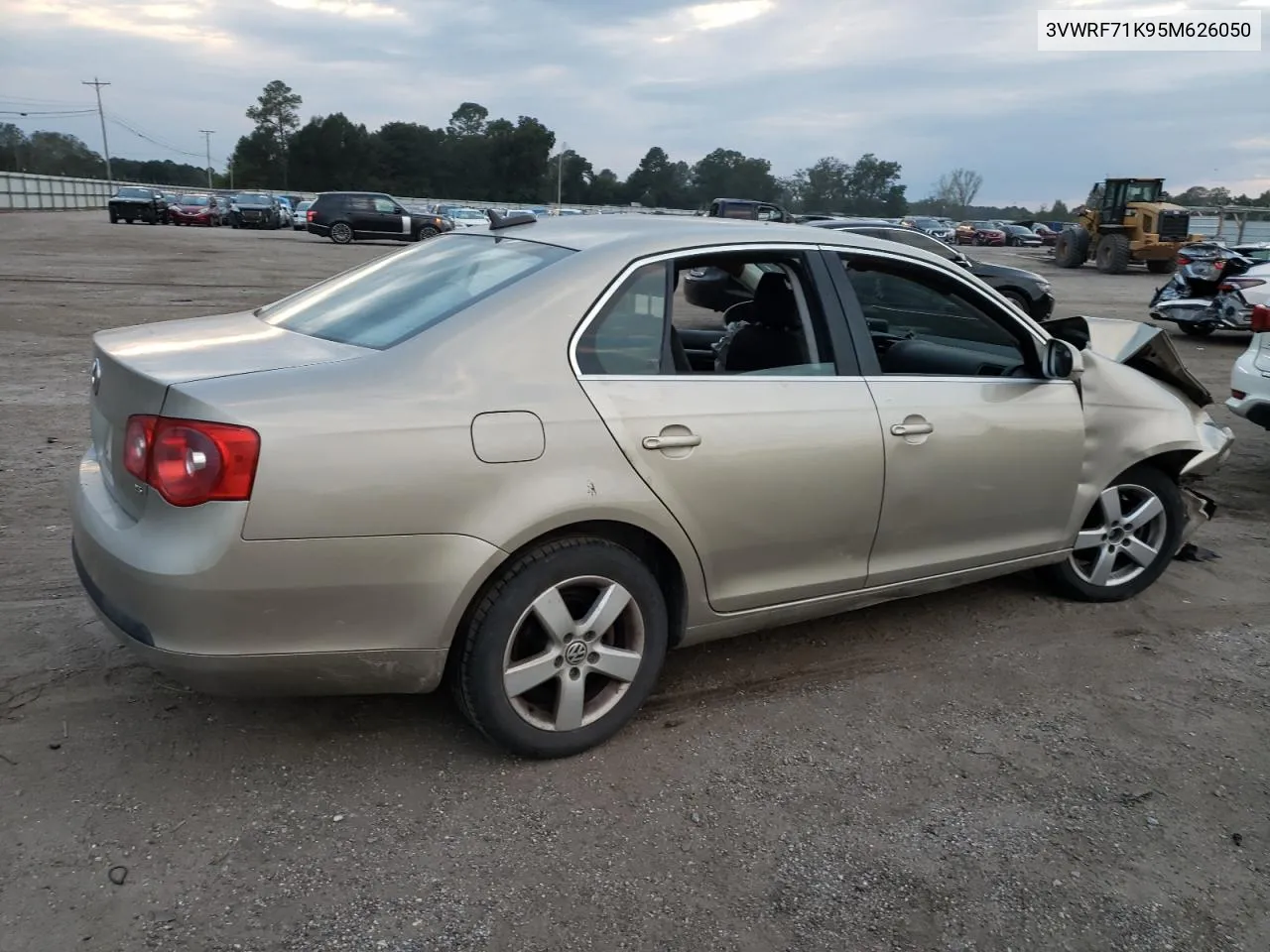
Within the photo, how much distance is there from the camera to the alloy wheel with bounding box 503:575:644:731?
10.0 feet

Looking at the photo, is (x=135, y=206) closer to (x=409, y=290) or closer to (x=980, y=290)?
(x=409, y=290)

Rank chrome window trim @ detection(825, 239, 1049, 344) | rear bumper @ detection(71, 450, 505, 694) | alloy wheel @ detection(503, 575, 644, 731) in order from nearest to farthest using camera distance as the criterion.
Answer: rear bumper @ detection(71, 450, 505, 694)
alloy wheel @ detection(503, 575, 644, 731)
chrome window trim @ detection(825, 239, 1049, 344)

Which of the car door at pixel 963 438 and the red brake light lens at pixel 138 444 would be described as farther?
the car door at pixel 963 438

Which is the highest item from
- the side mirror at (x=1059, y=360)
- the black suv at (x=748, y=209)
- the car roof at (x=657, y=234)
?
the black suv at (x=748, y=209)

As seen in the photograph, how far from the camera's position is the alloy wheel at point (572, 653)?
3.05 meters

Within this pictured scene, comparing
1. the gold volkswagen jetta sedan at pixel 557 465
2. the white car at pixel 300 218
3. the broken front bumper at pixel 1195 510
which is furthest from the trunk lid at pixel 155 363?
the white car at pixel 300 218

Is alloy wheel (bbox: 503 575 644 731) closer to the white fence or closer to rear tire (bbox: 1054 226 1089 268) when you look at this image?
rear tire (bbox: 1054 226 1089 268)

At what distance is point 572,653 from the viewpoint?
3121mm

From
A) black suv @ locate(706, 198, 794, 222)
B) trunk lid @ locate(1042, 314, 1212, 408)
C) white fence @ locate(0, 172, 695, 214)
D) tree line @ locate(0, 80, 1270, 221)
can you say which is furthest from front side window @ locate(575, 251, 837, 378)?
tree line @ locate(0, 80, 1270, 221)

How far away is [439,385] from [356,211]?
1335 inches

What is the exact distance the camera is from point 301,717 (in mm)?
3381

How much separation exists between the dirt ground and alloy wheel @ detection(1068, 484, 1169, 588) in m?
0.22

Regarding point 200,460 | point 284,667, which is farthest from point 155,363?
point 284,667

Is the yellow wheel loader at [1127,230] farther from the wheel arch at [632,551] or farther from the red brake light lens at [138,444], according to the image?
the red brake light lens at [138,444]
